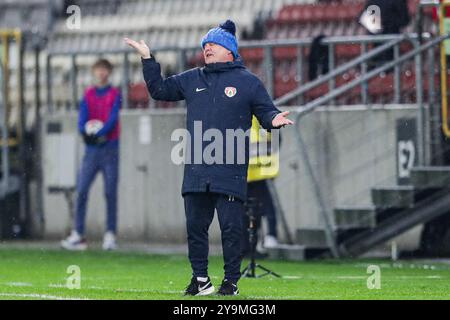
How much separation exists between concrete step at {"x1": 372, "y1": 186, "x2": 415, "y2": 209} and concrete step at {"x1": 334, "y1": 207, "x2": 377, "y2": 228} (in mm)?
140

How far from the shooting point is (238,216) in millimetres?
11406

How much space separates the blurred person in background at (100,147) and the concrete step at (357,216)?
2.84m

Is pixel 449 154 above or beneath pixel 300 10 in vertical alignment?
beneath

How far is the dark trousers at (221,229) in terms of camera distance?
37.2ft

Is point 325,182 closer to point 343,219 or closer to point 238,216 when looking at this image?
point 343,219

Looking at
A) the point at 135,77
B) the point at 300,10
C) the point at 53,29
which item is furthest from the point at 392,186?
the point at 53,29

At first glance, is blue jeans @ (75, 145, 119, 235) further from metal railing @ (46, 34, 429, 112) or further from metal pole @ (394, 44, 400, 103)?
metal pole @ (394, 44, 400, 103)

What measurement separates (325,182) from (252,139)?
2.65 metres

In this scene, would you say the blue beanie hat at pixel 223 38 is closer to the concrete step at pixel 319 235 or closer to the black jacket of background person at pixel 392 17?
the concrete step at pixel 319 235

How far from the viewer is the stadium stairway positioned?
1636 centimetres

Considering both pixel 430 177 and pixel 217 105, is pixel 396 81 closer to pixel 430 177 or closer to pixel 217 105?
pixel 430 177

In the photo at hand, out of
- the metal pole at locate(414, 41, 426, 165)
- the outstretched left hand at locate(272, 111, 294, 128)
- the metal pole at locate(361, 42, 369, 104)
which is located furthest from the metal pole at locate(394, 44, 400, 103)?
the outstretched left hand at locate(272, 111, 294, 128)

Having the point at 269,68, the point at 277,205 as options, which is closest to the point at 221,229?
the point at 277,205
